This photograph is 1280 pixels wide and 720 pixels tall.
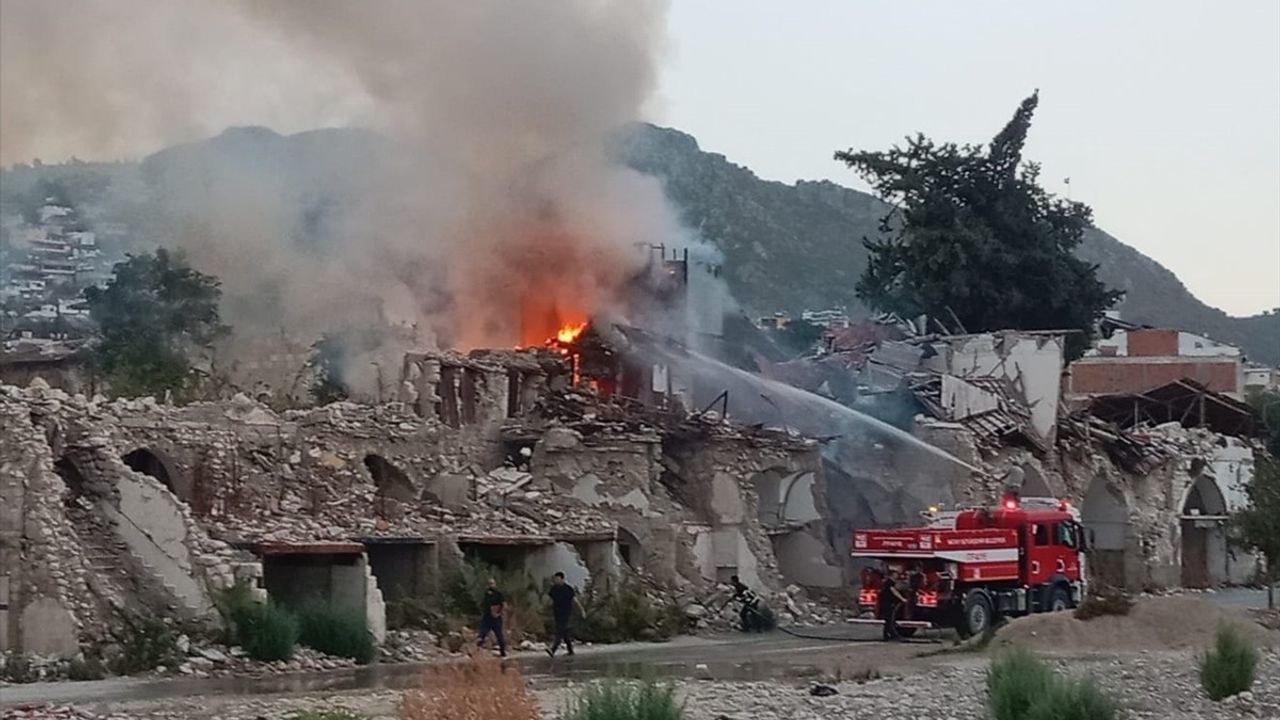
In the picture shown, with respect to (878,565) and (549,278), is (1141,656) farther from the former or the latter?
(549,278)

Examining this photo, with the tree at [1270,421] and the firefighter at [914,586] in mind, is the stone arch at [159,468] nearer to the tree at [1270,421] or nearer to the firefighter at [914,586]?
the firefighter at [914,586]

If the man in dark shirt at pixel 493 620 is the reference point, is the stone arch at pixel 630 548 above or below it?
above

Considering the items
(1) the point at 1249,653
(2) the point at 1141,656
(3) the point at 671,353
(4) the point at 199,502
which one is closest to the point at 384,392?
(3) the point at 671,353

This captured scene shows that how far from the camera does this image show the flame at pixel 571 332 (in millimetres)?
46000

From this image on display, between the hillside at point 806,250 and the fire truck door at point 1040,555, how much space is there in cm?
7254

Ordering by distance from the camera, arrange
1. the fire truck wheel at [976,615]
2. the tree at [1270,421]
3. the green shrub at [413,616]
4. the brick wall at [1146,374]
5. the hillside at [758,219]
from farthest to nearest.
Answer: the hillside at [758,219] < the brick wall at [1146,374] < the tree at [1270,421] < the fire truck wheel at [976,615] < the green shrub at [413,616]

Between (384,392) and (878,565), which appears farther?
(384,392)

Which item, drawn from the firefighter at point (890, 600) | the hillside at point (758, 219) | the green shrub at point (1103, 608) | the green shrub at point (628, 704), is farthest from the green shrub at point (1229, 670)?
the hillside at point (758, 219)

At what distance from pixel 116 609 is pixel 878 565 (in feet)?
45.6

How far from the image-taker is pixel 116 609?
27.0m

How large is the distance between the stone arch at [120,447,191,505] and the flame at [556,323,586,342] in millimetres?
15787

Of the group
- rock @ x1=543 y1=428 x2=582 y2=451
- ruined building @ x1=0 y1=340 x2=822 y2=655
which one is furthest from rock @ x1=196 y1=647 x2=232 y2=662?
rock @ x1=543 y1=428 x2=582 y2=451

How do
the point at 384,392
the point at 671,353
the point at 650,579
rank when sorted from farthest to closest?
1. the point at 671,353
2. the point at 384,392
3. the point at 650,579

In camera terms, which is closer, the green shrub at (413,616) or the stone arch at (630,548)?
the green shrub at (413,616)
